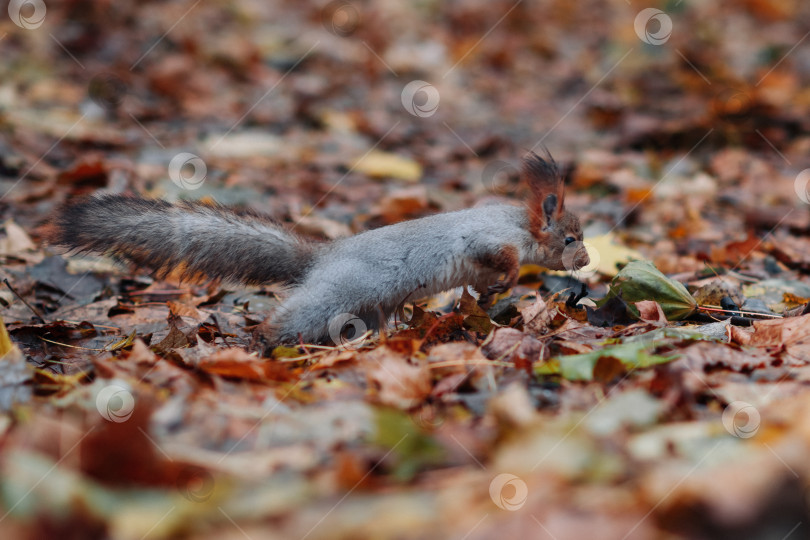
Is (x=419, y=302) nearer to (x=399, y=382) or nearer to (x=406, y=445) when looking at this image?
(x=399, y=382)

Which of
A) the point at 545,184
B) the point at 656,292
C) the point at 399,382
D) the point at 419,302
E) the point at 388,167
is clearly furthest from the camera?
the point at 388,167

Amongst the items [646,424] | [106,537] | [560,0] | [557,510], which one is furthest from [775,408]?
[560,0]

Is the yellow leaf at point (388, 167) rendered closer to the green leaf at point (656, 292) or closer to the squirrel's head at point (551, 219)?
the squirrel's head at point (551, 219)

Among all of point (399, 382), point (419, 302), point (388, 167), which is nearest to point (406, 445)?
point (399, 382)

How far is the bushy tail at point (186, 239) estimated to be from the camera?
10.5 ft

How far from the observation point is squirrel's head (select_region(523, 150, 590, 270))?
3.75m

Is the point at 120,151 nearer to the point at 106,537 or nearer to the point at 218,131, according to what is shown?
the point at 218,131

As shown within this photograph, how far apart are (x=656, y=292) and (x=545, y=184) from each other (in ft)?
2.78

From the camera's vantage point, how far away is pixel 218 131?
6883mm

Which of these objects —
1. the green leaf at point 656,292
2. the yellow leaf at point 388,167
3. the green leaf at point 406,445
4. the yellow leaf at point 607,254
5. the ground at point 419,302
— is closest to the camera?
the ground at point 419,302

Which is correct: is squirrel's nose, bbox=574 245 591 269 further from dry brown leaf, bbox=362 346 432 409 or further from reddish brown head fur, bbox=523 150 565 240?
dry brown leaf, bbox=362 346 432 409

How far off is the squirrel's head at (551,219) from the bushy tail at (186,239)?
3.74ft

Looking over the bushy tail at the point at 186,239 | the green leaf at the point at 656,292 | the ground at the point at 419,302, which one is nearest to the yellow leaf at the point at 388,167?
the ground at the point at 419,302

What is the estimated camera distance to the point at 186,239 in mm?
3297
